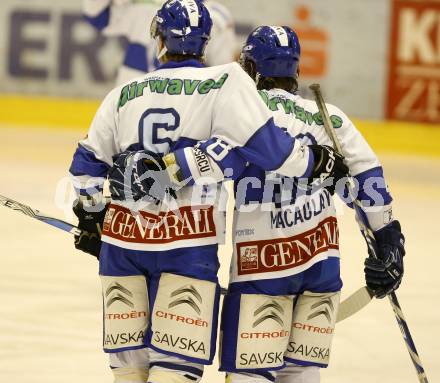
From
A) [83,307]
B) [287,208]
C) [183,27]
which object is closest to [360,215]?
[287,208]

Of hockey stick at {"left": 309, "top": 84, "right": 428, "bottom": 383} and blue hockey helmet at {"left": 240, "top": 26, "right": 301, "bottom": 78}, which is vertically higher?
blue hockey helmet at {"left": 240, "top": 26, "right": 301, "bottom": 78}

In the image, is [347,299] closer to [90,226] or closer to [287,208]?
[287,208]

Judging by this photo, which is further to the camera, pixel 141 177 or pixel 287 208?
pixel 287 208

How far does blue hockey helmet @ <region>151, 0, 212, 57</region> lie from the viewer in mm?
3086

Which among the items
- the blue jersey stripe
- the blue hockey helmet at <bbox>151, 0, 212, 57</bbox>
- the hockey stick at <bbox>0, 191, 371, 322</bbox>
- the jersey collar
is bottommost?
the hockey stick at <bbox>0, 191, 371, 322</bbox>

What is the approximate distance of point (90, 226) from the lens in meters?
3.30

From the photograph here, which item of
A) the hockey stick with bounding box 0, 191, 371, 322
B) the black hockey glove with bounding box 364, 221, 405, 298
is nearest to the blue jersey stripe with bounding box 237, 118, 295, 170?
the black hockey glove with bounding box 364, 221, 405, 298

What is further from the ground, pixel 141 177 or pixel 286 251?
pixel 141 177

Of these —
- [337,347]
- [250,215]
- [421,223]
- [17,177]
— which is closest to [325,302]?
[250,215]

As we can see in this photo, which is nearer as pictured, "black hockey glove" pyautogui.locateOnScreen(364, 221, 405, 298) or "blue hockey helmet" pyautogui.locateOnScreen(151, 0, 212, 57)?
"blue hockey helmet" pyautogui.locateOnScreen(151, 0, 212, 57)

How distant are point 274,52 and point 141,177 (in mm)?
529

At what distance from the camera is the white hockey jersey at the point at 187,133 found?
2.96 m

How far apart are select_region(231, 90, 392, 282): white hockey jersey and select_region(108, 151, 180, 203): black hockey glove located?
0.77 ft

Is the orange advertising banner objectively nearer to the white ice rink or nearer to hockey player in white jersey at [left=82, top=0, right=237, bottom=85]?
the white ice rink
